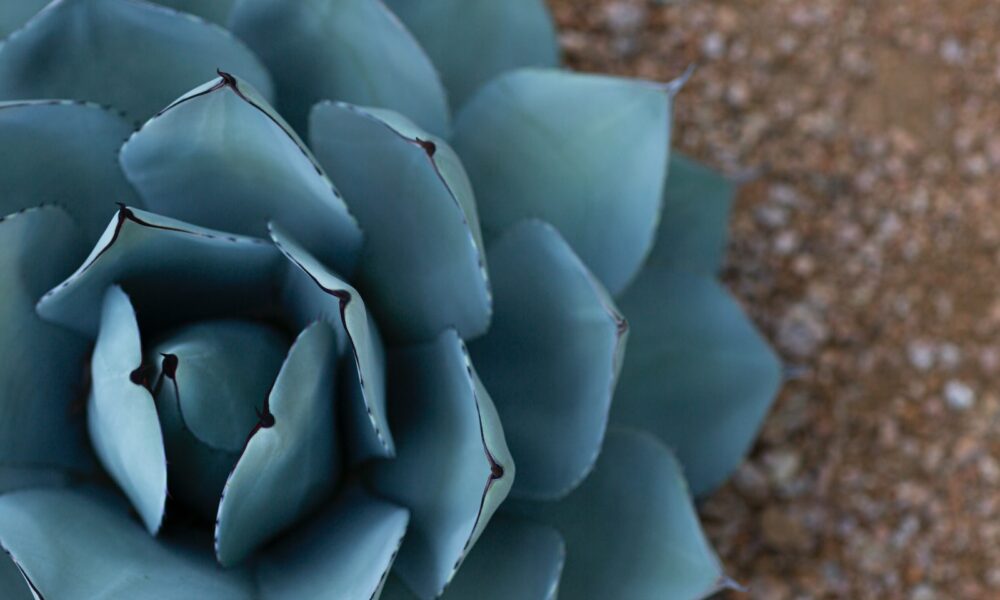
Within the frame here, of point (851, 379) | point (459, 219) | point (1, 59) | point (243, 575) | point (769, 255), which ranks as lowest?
point (851, 379)

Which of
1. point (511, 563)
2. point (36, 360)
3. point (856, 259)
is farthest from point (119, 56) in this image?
point (856, 259)

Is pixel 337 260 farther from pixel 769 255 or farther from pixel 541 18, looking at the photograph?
pixel 769 255

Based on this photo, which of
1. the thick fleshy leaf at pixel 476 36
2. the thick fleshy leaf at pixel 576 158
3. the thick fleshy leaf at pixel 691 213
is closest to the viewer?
the thick fleshy leaf at pixel 576 158

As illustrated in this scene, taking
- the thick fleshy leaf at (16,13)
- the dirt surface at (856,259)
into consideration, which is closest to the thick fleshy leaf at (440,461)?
the thick fleshy leaf at (16,13)

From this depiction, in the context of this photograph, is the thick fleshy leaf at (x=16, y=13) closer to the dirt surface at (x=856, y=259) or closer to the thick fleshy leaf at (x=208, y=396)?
the thick fleshy leaf at (x=208, y=396)

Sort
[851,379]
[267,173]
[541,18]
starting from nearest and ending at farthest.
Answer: [267,173]
[541,18]
[851,379]

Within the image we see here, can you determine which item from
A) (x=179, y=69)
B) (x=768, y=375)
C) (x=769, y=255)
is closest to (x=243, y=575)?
(x=179, y=69)

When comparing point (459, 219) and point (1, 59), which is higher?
point (1, 59)

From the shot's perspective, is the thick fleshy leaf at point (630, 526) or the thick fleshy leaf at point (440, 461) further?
the thick fleshy leaf at point (630, 526)
